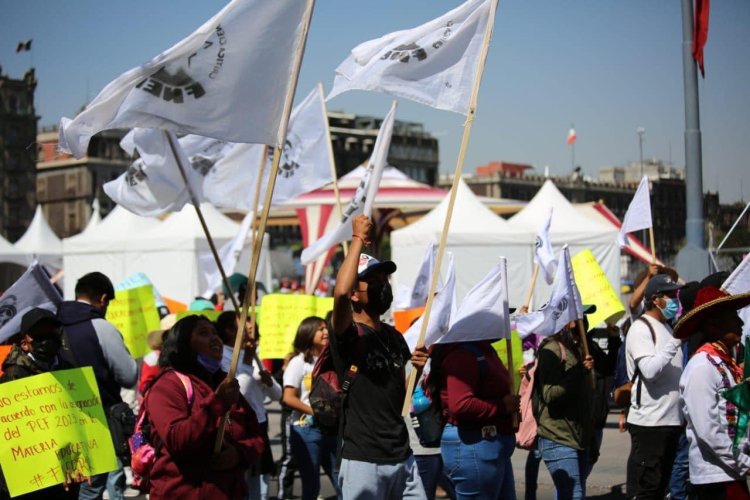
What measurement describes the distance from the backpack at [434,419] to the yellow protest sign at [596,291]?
7.44 feet

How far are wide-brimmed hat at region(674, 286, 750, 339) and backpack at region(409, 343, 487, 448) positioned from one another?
1.08m

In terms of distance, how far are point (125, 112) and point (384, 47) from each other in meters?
2.12

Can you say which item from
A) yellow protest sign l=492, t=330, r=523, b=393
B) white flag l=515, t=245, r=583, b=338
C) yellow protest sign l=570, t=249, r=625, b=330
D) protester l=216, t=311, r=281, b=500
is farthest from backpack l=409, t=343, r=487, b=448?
yellow protest sign l=570, t=249, r=625, b=330

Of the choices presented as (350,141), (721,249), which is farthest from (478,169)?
(721,249)

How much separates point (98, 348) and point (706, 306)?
11.4 ft

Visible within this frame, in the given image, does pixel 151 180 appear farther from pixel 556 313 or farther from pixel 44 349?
pixel 556 313

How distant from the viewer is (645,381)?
23.8 ft

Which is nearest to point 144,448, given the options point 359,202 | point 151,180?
point 151,180

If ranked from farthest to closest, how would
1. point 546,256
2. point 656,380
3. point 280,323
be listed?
point 280,323 → point 546,256 → point 656,380

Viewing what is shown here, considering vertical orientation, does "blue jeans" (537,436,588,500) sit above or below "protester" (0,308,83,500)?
below

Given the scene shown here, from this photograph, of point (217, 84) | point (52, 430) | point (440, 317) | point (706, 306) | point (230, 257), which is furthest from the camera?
point (230, 257)

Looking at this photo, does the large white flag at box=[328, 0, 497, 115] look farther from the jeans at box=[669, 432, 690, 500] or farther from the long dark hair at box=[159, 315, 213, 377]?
the jeans at box=[669, 432, 690, 500]

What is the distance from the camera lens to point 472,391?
6133mm

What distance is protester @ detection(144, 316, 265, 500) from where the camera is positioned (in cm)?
493
